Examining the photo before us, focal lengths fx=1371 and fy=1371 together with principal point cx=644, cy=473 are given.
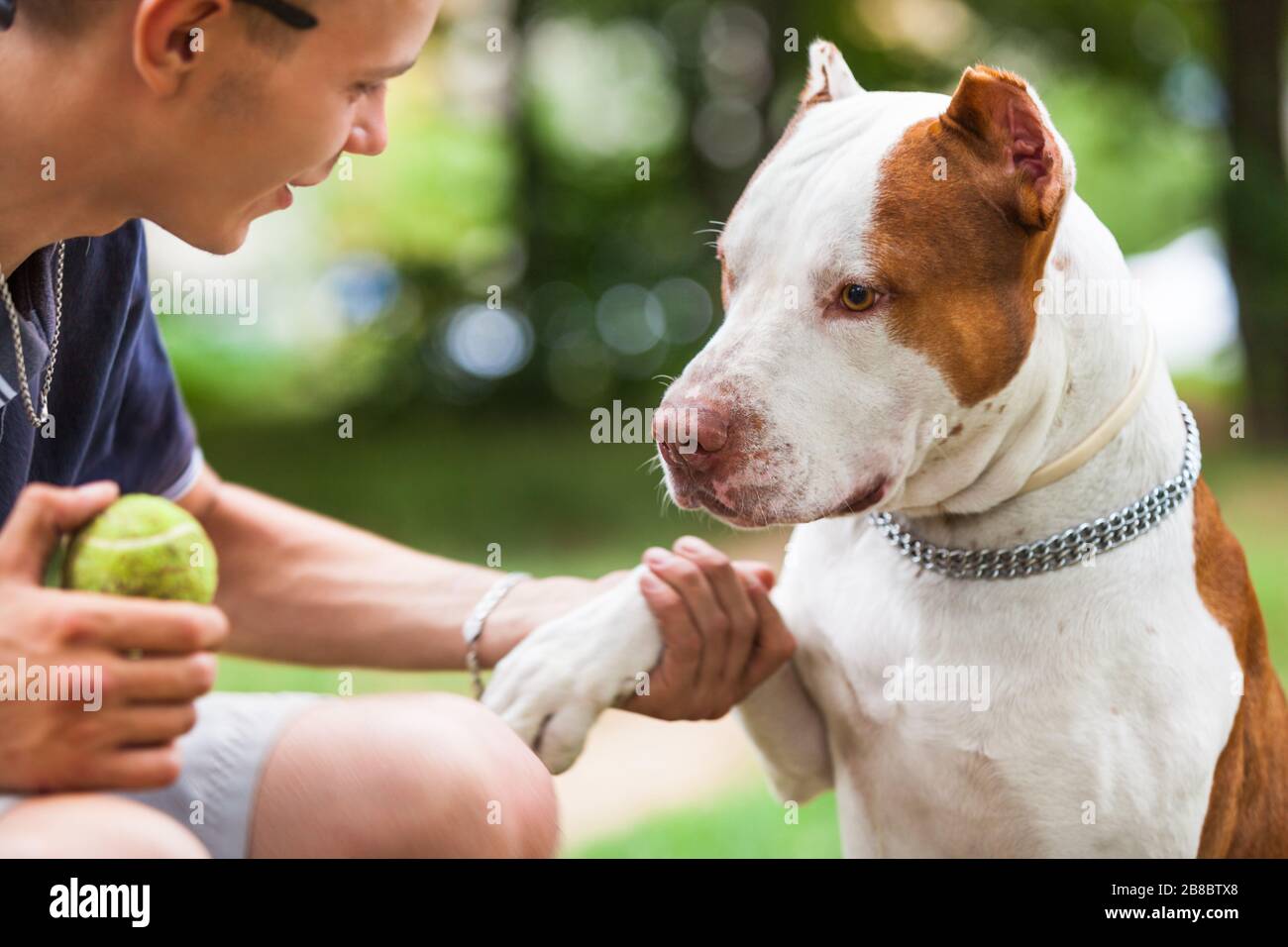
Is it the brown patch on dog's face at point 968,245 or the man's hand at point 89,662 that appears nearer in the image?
the man's hand at point 89,662

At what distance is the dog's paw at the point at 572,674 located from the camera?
1810 millimetres

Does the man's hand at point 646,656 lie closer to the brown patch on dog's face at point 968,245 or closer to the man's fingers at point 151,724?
the brown patch on dog's face at point 968,245

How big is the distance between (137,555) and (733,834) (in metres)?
2.76

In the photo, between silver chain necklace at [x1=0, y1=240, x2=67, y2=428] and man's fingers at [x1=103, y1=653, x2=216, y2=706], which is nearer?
man's fingers at [x1=103, y1=653, x2=216, y2=706]

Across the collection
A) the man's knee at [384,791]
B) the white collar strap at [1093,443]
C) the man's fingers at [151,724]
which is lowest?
the man's knee at [384,791]

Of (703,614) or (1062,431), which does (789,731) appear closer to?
(703,614)

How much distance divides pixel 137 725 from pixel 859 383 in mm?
975

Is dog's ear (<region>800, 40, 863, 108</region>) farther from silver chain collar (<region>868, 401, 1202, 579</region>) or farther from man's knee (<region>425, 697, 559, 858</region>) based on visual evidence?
man's knee (<region>425, 697, 559, 858</region>)

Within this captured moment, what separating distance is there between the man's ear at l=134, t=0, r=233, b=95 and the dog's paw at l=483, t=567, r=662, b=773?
84 cm

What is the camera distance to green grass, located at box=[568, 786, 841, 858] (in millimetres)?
3473

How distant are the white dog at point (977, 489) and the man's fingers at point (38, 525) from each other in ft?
2.57

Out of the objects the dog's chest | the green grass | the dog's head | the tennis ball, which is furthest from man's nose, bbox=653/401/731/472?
the green grass

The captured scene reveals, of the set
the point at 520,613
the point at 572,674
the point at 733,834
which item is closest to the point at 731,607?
the point at 572,674

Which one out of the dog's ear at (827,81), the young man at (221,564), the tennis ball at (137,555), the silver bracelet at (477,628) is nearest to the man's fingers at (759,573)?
the young man at (221,564)
